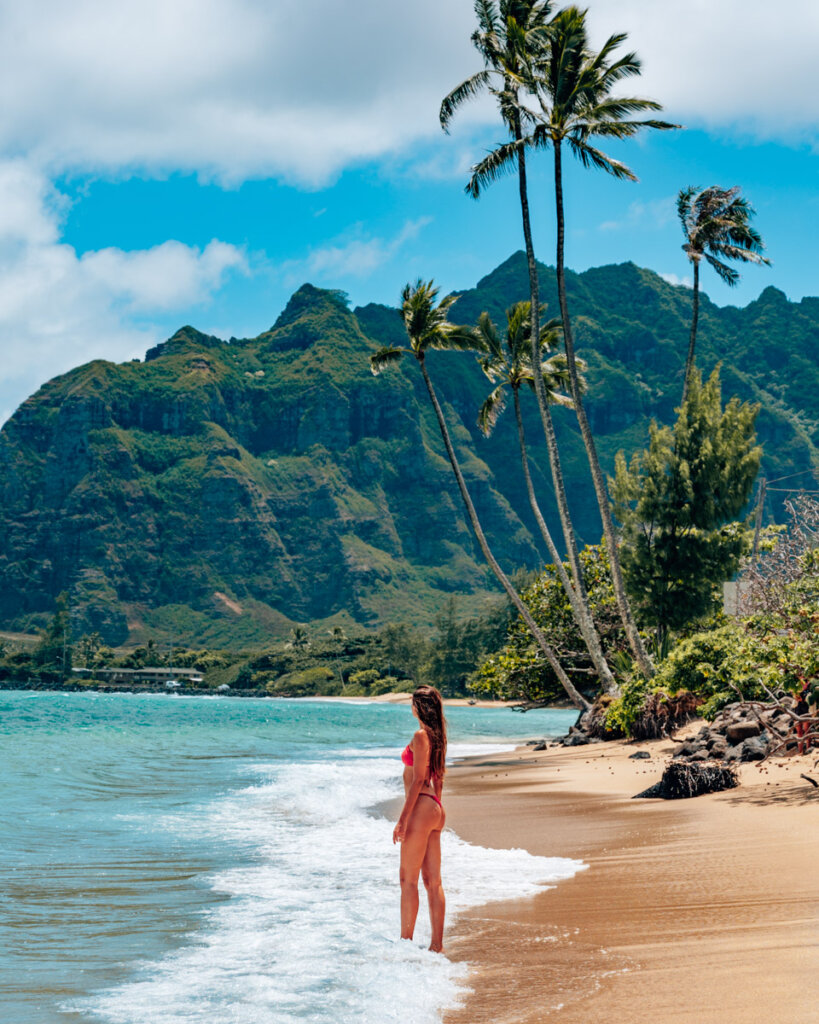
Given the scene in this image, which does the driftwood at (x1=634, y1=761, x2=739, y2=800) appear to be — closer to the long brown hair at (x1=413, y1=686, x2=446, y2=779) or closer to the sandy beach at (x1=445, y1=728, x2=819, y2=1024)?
the sandy beach at (x1=445, y1=728, x2=819, y2=1024)

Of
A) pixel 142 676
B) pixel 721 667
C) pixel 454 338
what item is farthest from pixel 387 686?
pixel 721 667

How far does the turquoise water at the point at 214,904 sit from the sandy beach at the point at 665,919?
1.35ft

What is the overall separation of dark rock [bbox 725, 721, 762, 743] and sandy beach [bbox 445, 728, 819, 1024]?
78cm

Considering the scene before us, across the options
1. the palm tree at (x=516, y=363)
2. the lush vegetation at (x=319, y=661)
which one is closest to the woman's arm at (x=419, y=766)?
the palm tree at (x=516, y=363)

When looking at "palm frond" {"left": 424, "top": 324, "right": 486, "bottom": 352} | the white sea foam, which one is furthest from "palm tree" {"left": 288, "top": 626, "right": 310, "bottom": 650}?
the white sea foam

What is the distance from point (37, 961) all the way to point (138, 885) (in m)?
2.47

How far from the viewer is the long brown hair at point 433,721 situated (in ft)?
18.9

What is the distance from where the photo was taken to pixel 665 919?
585 cm

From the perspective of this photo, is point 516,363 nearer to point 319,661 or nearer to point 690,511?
point 690,511

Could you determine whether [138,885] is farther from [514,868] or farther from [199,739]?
[199,739]

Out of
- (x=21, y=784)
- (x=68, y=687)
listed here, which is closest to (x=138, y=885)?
(x=21, y=784)

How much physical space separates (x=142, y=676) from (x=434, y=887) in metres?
165

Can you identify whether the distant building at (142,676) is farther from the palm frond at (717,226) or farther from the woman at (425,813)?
the woman at (425,813)

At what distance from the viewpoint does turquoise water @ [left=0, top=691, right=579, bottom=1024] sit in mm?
5148
